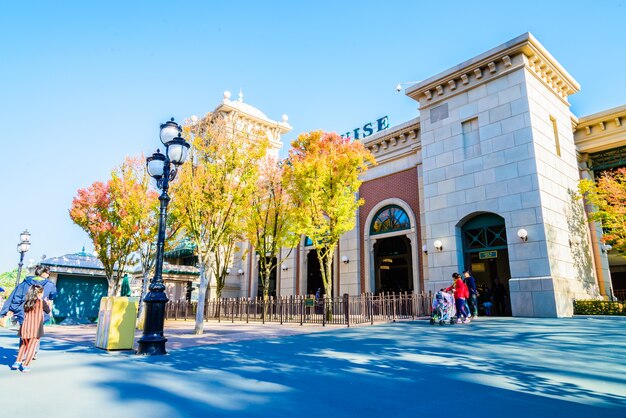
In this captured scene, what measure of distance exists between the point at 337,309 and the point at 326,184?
18.3 ft

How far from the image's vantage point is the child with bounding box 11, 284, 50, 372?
A: 6.66 m

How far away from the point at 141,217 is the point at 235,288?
1311cm

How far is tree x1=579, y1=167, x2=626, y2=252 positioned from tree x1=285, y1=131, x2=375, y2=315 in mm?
10467

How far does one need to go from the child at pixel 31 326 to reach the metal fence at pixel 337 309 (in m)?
9.04

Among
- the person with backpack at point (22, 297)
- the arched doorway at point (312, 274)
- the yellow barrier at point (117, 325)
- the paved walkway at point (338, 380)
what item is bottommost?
the paved walkway at point (338, 380)

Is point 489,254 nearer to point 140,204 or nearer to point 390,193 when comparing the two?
point 390,193

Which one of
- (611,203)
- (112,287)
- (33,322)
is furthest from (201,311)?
(611,203)

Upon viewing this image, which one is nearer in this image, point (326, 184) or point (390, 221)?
point (326, 184)

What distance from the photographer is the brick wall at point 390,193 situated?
20859 millimetres

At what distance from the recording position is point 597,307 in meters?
15.4

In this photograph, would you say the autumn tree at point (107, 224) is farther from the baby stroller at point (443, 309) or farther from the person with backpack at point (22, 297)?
the baby stroller at point (443, 309)

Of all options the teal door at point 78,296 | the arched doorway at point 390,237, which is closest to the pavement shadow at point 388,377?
the arched doorway at point 390,237

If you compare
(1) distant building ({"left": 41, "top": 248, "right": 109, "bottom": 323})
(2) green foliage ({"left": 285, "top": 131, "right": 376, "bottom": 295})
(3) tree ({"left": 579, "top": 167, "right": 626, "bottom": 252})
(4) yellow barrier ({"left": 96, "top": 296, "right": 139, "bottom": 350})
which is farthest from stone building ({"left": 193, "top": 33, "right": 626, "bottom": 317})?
(1) distant building ({"left": 41, "top": 248, "right": 109, "bottom": 323})

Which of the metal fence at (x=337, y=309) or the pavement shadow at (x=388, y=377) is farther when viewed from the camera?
the metal fence at (x=337, y=309)
